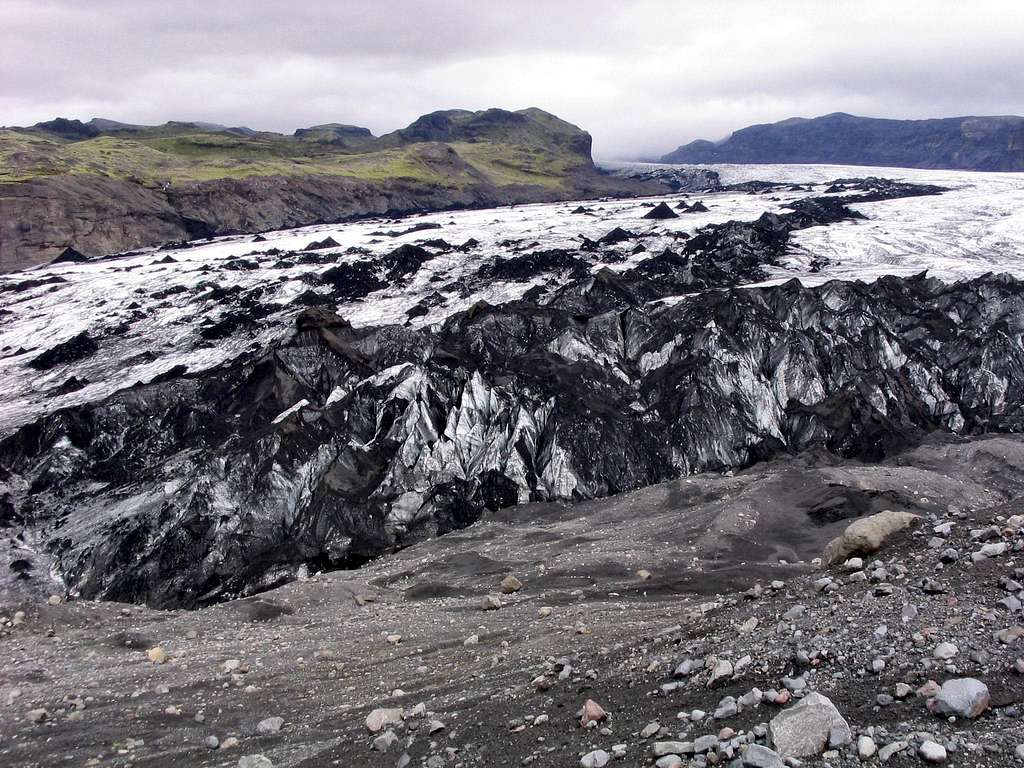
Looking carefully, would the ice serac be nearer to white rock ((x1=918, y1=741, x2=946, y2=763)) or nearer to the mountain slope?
white rock ((x1=918, y1=741, x2=946, y2=763))

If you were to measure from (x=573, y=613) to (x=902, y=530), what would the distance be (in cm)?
650

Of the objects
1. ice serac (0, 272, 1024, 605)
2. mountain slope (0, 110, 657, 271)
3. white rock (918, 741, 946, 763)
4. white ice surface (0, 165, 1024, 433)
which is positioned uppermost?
mountain slope (0, 110, 657, 271)

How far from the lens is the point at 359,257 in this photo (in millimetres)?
63812

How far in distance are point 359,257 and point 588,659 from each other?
2283 inches

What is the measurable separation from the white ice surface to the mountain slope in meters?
11.4

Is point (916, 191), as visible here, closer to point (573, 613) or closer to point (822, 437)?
point (822, 437)

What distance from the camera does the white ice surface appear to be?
39969 mm

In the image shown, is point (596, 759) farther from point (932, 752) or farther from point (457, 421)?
point (457, 421)

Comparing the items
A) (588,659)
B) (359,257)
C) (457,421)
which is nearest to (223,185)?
(359,257)

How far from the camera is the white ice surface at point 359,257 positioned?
40.0m

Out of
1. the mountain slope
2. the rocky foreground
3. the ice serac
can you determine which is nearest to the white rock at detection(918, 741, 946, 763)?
the rocky foreground

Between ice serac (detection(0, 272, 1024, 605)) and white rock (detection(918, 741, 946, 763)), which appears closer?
white rock (detection(918, 741, 946, 763))

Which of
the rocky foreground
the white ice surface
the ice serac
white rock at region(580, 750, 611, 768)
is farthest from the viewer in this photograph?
the white ice surface

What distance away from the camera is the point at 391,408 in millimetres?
27312
